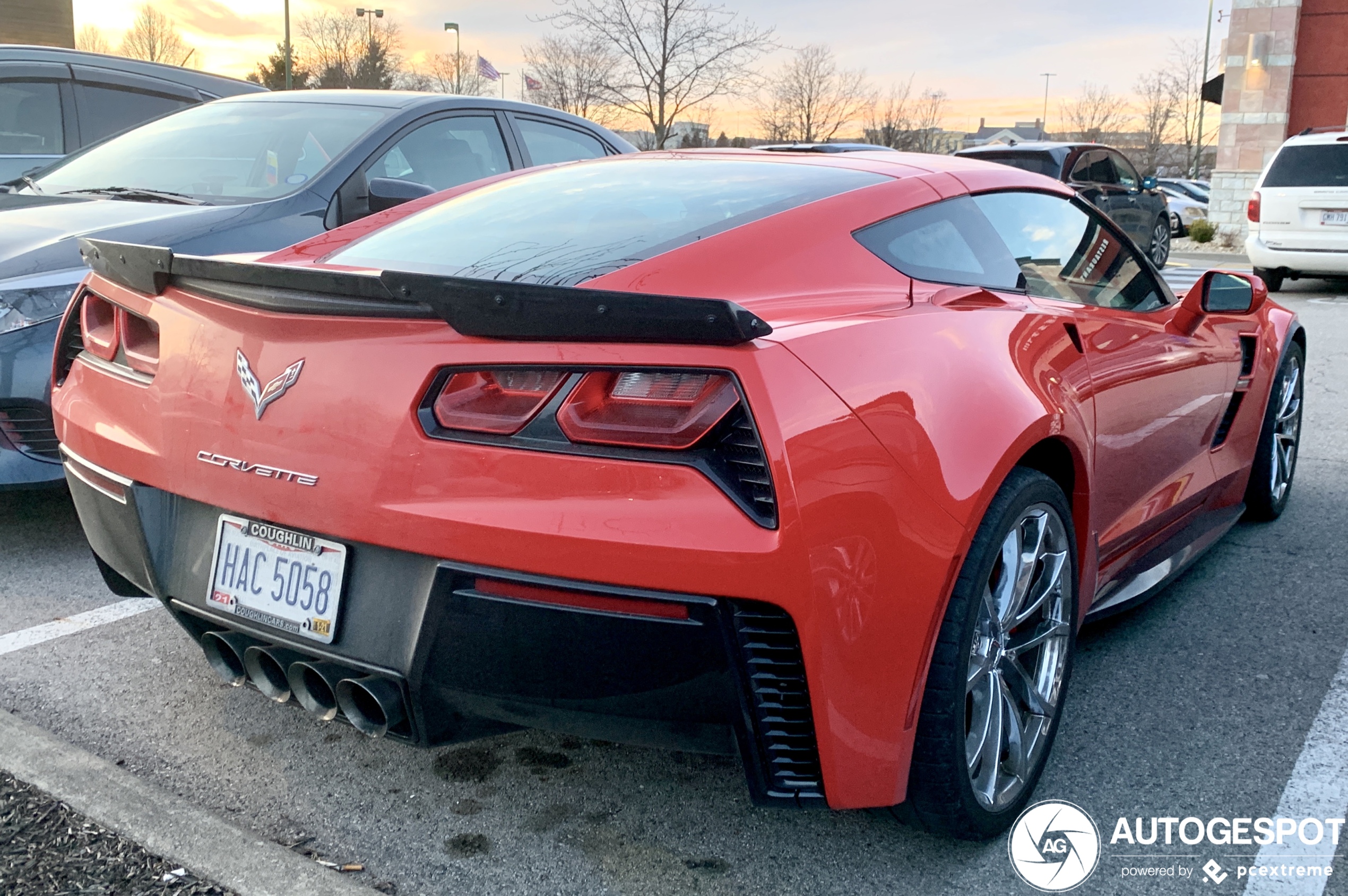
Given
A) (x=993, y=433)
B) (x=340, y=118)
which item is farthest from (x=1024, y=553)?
(x=340, y=118)

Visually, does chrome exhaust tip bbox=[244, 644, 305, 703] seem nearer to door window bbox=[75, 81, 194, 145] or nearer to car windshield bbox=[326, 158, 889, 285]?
car windshield bbox=[326, 158, 889, 285]

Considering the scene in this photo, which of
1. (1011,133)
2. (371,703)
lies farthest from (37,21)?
(1011,133)

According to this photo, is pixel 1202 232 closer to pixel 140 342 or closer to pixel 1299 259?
pixel 1299 259

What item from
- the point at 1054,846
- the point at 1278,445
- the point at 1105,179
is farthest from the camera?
the point at 1105,179

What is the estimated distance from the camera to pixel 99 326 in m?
2.64

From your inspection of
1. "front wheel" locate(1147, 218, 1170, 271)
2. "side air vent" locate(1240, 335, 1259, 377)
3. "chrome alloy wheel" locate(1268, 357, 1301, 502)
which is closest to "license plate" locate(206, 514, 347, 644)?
"side air vent" locate(1240, 335, 1259, 377)

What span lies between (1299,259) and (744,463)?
12.6 meters

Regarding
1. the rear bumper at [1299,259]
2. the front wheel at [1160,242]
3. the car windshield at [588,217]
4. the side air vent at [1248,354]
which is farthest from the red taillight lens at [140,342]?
the front wheel at [1160,242]

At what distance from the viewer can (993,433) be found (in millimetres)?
2146

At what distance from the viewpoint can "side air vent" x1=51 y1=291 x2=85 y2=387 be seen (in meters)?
2.73

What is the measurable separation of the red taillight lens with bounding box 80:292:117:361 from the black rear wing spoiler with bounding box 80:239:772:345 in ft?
1.91

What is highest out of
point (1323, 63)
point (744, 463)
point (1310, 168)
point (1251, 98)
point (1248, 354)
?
point (1323, 63)

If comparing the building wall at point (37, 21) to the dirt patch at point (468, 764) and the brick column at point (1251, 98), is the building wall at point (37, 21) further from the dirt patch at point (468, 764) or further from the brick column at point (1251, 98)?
the dirt patch at point (468, 764)

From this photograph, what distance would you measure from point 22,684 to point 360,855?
1267 millimetres
